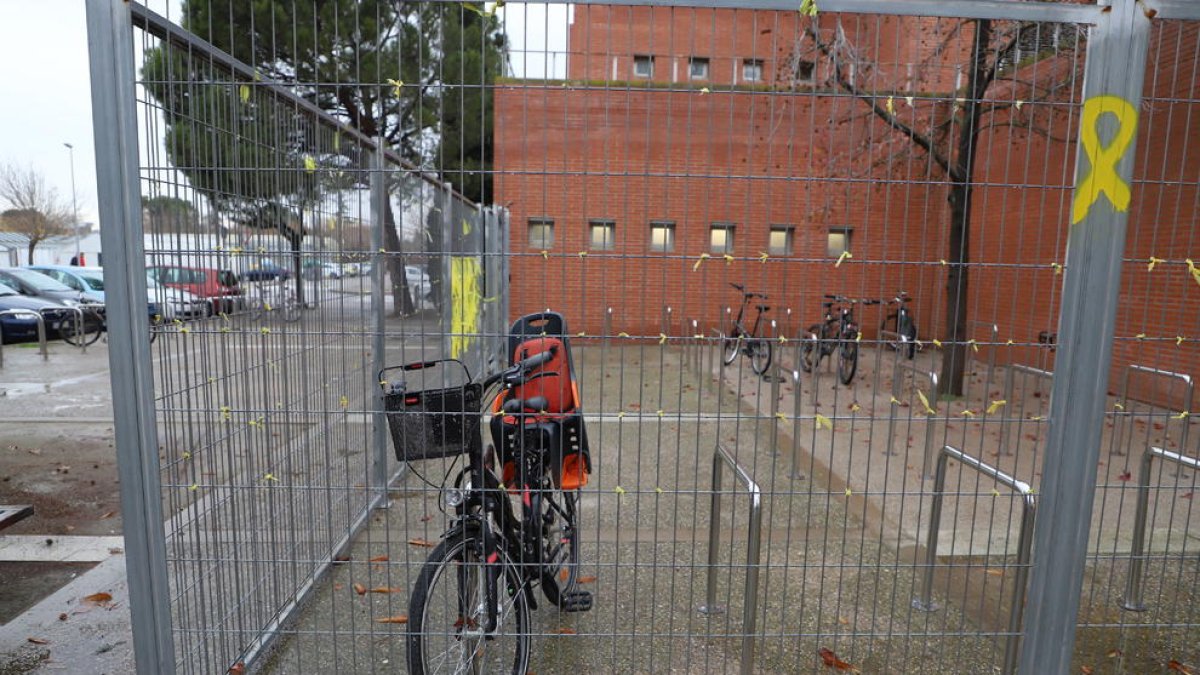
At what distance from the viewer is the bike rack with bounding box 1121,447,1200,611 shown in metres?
2.95

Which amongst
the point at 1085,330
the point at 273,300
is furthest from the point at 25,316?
the point at 1085,330

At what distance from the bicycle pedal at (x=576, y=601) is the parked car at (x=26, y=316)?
14.0 m

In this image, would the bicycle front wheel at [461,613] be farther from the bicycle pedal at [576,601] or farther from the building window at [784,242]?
the building window at [784,242]

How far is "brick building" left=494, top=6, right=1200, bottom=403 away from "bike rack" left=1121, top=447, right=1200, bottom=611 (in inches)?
18.1

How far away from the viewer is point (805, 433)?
6.74m

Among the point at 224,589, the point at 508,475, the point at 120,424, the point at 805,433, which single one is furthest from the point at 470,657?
the point at 805,433

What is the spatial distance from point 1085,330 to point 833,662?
5.36 feet

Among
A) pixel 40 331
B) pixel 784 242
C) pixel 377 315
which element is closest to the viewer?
pixel 784 242

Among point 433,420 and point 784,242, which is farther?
point 784,242

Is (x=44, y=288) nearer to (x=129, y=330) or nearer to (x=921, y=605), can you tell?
(x=129, y=330)

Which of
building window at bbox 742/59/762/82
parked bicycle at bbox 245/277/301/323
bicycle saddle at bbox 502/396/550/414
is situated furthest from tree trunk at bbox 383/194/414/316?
building window at bbox 742/59/762/82

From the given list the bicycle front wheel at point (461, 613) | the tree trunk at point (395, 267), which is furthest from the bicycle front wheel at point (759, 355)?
the bicycle front wheel at point (461, 613)

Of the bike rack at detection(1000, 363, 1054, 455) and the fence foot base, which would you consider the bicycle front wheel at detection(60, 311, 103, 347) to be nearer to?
the fence foot base

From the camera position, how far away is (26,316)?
44.1ft
